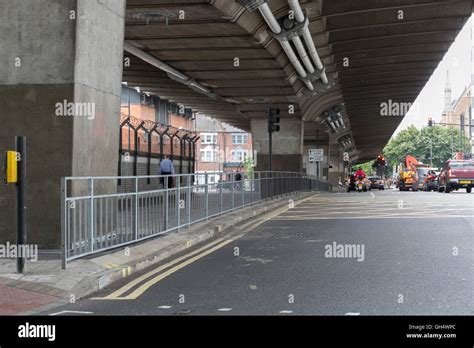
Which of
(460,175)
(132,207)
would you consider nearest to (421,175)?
(460,175)

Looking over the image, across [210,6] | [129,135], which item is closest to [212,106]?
[129,135]

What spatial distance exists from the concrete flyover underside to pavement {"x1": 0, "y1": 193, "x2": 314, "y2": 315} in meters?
7.24

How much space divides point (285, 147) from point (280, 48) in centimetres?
1374

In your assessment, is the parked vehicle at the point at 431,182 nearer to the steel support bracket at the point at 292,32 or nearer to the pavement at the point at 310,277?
the steel support bracket at the point at 292,32

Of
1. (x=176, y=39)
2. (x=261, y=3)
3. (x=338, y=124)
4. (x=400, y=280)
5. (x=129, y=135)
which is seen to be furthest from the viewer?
(x=338, y=124)

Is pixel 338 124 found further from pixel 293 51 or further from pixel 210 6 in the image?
pixel 210 6

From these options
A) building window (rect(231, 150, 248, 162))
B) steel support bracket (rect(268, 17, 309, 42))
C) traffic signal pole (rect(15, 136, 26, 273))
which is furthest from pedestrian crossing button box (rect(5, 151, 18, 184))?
building window (rect(231, 150, 248, 162))

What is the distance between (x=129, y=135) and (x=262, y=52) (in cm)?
681

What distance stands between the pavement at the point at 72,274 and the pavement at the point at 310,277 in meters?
0.16

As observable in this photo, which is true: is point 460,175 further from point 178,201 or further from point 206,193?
point 178,201

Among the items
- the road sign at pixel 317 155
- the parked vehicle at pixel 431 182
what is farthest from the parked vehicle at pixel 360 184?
the road sign at pixel 317 155

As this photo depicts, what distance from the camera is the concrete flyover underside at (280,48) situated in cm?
1767

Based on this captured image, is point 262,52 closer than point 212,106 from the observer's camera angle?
Yes

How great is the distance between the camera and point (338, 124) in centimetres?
5459
